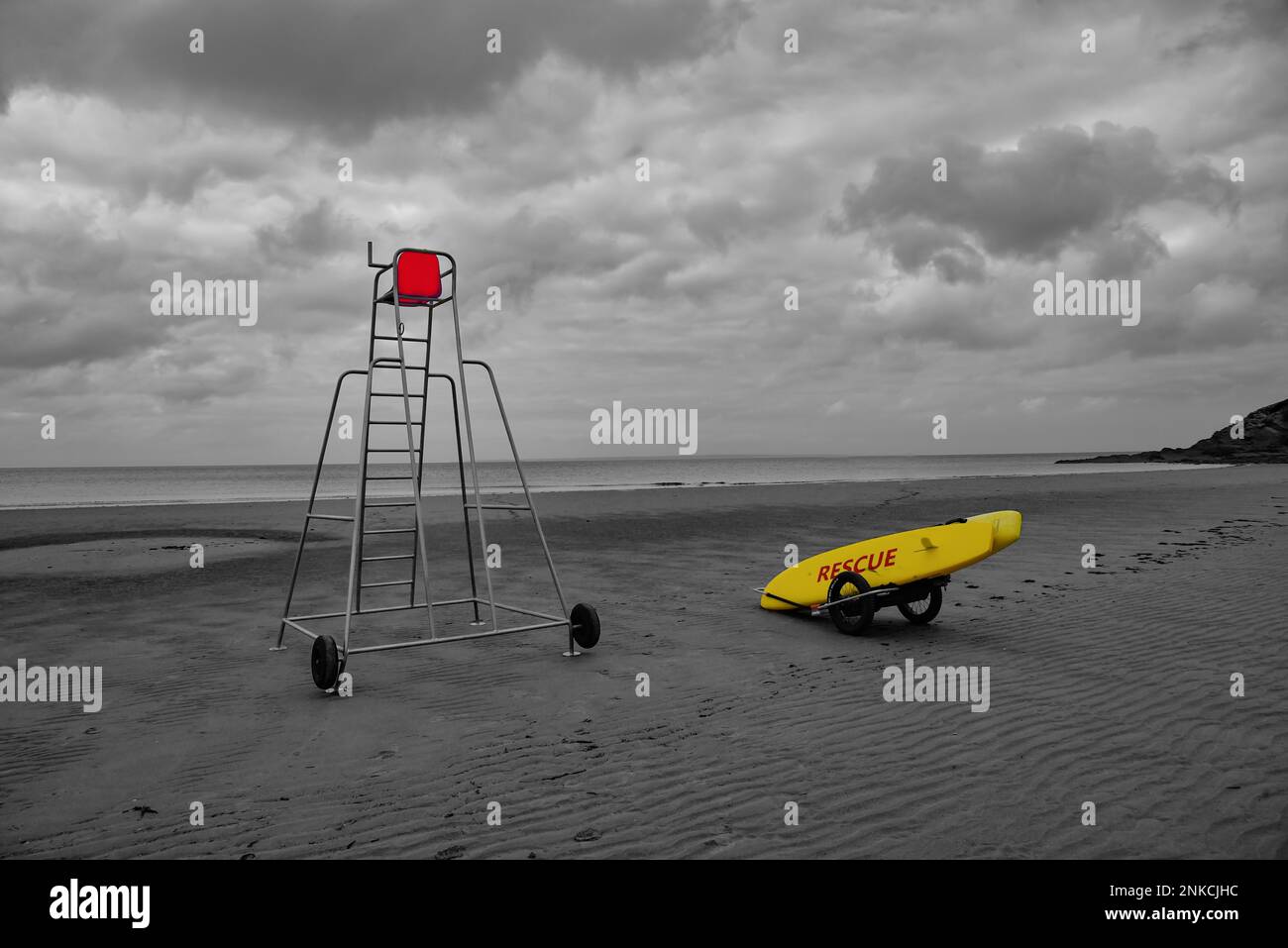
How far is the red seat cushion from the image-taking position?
703 centimetres

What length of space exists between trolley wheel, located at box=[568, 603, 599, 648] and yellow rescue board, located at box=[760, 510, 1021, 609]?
2555 mm

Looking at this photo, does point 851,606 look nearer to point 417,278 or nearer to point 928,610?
point 928,610

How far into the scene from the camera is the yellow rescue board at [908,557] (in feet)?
24.7

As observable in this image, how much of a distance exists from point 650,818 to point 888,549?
16.1 ft

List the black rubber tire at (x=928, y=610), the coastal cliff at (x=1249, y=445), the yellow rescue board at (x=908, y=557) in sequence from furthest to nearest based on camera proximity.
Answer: the coastal cliff at (x=1249, y=445), the black rubber tire at (x=928, y=610), the yellow rescue board at (x=908, y=557)

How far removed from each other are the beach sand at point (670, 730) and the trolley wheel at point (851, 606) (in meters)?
0.24

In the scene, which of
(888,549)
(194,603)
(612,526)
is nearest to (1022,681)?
(888,549)

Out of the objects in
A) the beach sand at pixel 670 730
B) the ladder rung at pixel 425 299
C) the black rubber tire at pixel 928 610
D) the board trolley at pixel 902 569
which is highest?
the ladder rung at pixel 425 299

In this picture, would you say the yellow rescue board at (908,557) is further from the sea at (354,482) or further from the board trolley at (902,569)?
the sea at (354,482)

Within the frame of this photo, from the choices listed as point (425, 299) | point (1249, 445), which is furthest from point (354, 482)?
point (1249, 445)

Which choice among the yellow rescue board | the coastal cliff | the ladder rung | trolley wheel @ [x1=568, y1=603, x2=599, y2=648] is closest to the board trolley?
the yellow rescue board

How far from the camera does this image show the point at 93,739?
203 inches

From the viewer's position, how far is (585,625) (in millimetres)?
7199

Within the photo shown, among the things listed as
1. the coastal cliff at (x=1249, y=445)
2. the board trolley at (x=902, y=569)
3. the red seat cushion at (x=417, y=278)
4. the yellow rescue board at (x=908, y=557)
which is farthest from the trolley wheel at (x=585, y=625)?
the coastal cliff at (x=1249, y=445)
